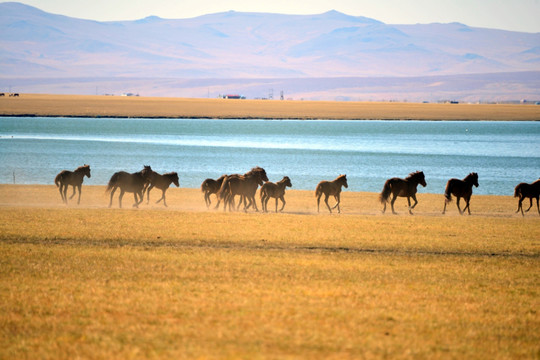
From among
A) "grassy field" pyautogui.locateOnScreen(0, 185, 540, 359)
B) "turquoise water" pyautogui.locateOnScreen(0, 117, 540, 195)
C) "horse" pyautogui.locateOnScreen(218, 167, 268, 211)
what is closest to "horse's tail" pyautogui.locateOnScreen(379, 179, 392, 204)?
"grassy field" pyautogui.locateOnScreen(0, 185, 540, 359)

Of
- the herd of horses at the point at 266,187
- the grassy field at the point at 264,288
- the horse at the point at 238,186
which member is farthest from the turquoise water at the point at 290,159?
the grassy field at the point at 264,288

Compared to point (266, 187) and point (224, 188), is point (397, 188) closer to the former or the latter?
point (266, 187)

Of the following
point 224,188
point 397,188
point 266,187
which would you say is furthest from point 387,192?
point 224,188

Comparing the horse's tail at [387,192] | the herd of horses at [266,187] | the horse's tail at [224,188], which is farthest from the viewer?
the horse's tail at [387,192]

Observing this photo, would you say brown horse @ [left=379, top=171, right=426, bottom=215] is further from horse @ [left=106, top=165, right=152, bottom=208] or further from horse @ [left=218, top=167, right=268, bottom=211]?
horse @ [left=106, top=165, right=152, bottom=208]

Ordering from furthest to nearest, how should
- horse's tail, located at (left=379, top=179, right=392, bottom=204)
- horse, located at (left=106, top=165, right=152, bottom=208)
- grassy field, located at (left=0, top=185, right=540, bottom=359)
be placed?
horse, located at (left=106, top=165, right=152, bottom=208) → horse's tail, located at (left=379, top=179, right=392, bottom=204) → grassy field, located at (left=0, top=185, right=540, bottom=359)

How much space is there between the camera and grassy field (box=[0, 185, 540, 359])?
980 cm

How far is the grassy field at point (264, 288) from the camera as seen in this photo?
386 inches

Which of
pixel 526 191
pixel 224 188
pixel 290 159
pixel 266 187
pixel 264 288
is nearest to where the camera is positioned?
pixel 264 288

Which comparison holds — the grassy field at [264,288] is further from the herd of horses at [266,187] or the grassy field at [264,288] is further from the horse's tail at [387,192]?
the horse's tail at [387,192]

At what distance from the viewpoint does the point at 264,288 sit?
12906 millimetres

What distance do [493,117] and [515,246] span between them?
5935 inches

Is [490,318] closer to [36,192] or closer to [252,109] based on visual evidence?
[36,192]

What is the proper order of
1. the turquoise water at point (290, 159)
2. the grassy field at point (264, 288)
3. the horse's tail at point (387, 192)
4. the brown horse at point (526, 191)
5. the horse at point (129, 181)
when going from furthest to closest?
the turquoise water at point (290, 159) < the brown horse at point (526, 191) < the horse at point (129, 181) < the horse's tail at point (387, 192) < the grassy field at point (264, 288)
